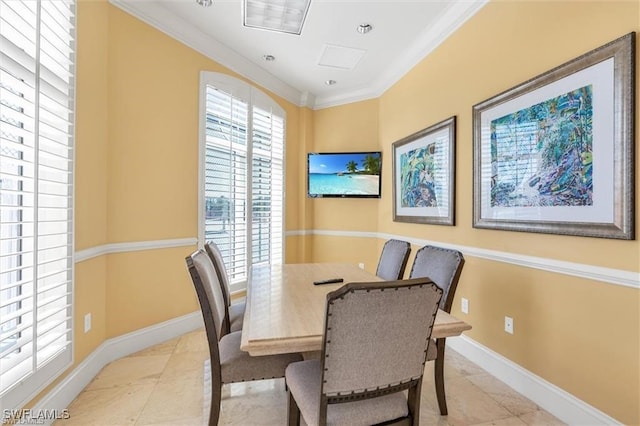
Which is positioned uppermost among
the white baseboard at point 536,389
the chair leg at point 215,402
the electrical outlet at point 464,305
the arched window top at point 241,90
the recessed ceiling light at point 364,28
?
the recessed ceiling light at point 364,28

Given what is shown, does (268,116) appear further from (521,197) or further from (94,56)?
(521,197)

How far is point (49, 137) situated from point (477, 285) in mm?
3087

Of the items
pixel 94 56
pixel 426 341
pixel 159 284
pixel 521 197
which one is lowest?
pixel 159 284

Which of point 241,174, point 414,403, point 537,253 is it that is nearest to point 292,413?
point 414,403

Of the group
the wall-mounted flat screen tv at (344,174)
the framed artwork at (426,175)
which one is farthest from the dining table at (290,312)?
the wall-mounted flat screen tv at (344,174)

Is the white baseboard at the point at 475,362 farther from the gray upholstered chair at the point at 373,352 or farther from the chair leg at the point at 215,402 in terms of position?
the gray upholstered chair at the point at 373,352

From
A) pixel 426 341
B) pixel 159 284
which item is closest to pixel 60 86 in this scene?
pixel 159 284

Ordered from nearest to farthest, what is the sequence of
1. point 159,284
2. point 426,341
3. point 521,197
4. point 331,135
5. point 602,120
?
1. point 426,341
2. point 602,120
3. point 521,197
4. point 159,284
5. point 331,135

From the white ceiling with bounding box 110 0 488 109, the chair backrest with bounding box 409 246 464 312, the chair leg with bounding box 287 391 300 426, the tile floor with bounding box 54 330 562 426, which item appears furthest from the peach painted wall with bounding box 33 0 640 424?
the chair leg with bounding box 287 391 300 426

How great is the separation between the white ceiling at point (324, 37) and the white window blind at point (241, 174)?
0.35 m

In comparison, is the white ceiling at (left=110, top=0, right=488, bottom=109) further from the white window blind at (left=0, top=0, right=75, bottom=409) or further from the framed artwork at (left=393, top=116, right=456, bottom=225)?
the white window blind at (left=0, top=0, right=75, bottom=409)

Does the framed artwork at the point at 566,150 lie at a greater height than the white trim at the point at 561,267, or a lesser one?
greater

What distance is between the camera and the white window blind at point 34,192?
1.42 m

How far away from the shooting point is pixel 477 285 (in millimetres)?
2512
